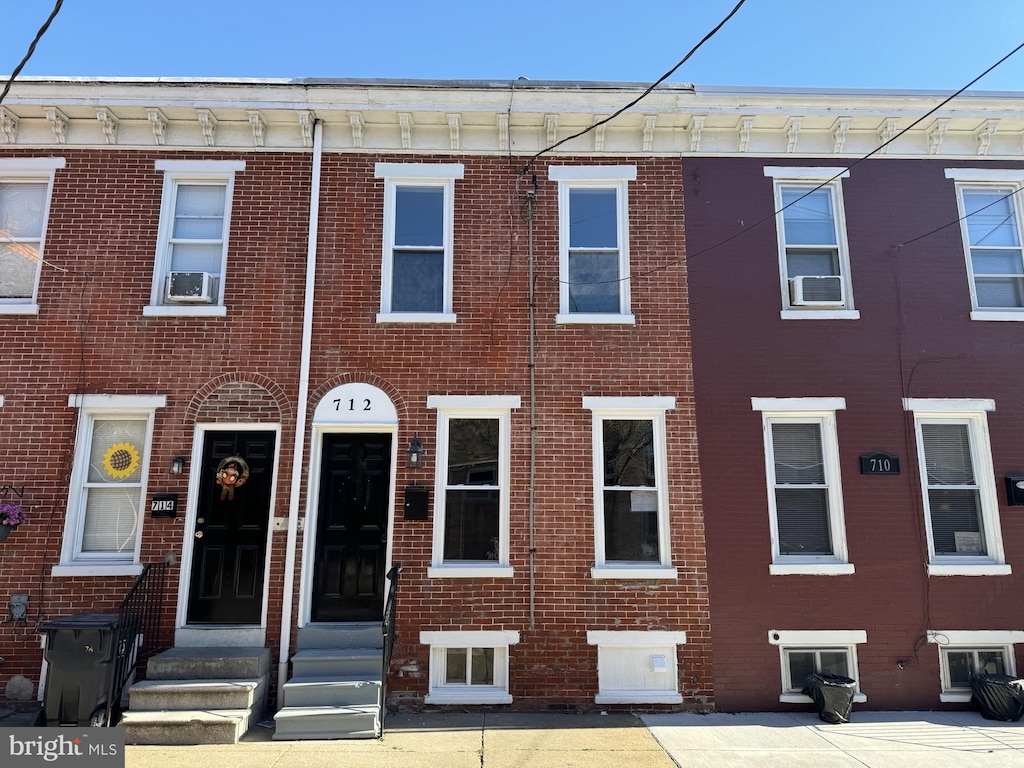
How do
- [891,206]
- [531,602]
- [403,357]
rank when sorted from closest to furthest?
[531,602], [403,357], [891,206]

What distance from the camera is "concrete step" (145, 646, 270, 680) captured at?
6.30m

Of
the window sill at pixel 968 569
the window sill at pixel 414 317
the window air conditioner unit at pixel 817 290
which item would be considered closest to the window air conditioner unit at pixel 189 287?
the window sill at pixel 414 317

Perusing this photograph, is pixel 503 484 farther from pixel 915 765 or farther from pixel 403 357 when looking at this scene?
pixel 915 765

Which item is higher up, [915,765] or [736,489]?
[736,489]

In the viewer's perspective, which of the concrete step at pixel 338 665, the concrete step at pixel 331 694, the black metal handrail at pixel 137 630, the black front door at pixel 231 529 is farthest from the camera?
the black front door at pixel 231 529

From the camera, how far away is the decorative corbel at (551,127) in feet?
25.2

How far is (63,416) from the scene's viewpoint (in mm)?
7176

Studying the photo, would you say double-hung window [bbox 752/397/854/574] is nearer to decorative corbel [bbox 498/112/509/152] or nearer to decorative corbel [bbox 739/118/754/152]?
decorative corbel [bbox 739/118/754/152]

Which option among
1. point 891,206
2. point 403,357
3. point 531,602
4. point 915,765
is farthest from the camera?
point 891,206

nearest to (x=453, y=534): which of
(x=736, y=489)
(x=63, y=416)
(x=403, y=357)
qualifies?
(x=403, y=357)

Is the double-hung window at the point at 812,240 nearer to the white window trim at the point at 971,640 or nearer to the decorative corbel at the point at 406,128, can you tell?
the white window trim at the point at 971,640

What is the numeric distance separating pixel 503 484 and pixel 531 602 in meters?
1.31

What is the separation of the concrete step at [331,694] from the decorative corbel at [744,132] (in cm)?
743

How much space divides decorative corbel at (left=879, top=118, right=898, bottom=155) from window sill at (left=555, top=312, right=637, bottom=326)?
3769 millimetres
